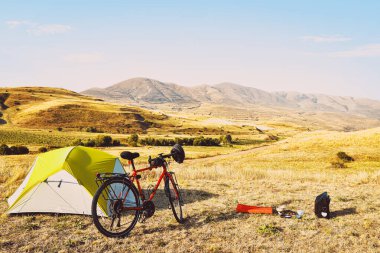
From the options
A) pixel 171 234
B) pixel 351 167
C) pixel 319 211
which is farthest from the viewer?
pixel 351 167

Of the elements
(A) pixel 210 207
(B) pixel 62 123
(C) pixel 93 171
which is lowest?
(B) pixel 62 123

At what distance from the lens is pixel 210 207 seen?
11680 millimetres

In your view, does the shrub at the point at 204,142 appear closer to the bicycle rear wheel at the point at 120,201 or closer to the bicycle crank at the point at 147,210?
the bicycle crank at the point at 147,210

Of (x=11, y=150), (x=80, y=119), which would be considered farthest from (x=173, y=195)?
(x=80, y=119)

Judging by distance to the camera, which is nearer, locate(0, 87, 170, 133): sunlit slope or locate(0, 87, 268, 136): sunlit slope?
locate(0, 87, 268, 136): sunlit slope

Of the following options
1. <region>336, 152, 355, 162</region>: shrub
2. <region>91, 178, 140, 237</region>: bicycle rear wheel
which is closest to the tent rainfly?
<region>91, 178, 140, 237</region>: bicycle rear wheel

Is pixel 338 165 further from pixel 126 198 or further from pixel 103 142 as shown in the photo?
pixel 103 142

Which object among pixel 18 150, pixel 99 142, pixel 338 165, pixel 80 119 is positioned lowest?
pixel 99 142

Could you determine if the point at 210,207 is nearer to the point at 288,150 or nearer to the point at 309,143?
the point at 288,150

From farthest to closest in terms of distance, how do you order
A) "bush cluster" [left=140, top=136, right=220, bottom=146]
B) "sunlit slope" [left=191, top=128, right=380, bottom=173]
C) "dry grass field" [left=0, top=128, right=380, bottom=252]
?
"bush cluster" [left=140, top=136, right=220, bottom=146]
"sunlit slope" [left=191, top=128, right=380, bottom=173]
"dry grass field" [left=0, top=128, right=380, bottom=252]

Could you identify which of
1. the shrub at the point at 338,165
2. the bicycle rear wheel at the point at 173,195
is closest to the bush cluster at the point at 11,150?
the shrub at the point at 338,165

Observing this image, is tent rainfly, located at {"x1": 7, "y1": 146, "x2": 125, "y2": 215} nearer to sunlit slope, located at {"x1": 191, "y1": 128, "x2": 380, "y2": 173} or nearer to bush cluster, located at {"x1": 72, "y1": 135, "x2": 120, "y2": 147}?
sunlit slope, located at {"x1": 191, "y1": 128, "x2": 380, "y2": 173}

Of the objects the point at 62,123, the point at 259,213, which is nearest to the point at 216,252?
the point at 259,213

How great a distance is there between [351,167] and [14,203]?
41.1 m
